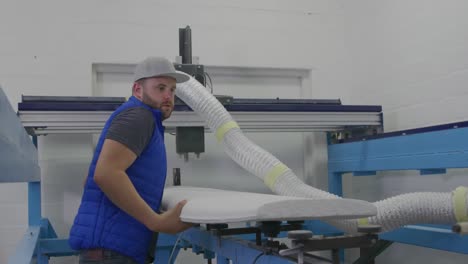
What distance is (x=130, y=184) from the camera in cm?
165

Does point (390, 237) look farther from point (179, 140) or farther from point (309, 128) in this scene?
point (179, 140)

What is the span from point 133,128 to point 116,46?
1950 mm

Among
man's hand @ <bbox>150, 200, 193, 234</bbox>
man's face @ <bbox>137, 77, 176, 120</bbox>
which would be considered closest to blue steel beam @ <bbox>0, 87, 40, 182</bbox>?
man's hand @ <bbox>150, 200, 193, 234</bbox>

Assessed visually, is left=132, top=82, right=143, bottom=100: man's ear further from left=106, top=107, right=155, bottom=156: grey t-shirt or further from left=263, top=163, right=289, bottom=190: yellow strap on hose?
left=263, top=163, right=289, bottom=190: yellow strap on hose

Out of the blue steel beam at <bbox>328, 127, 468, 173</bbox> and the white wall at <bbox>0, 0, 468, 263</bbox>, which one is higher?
the white wall at <bbox>0, 0, 468, 263</bbox>

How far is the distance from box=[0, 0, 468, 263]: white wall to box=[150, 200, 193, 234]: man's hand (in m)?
1.76

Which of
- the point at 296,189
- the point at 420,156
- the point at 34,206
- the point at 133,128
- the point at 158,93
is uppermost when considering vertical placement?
the point at 158,93

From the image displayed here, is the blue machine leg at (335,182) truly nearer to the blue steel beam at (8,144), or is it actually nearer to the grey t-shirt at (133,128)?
the grey t-shirt at (133,128)

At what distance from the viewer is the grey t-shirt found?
1.69m

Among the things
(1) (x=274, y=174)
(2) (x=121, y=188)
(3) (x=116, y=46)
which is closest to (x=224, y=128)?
(1) (x=274, y=174)

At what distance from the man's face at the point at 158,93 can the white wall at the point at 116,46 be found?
1596 millimetres

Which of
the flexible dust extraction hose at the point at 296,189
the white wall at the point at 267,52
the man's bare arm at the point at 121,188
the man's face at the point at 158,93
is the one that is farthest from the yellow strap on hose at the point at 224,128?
the white wall at the point at 267,52

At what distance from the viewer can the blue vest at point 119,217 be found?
1782 mm

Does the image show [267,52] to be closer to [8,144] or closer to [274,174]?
[274,174]
